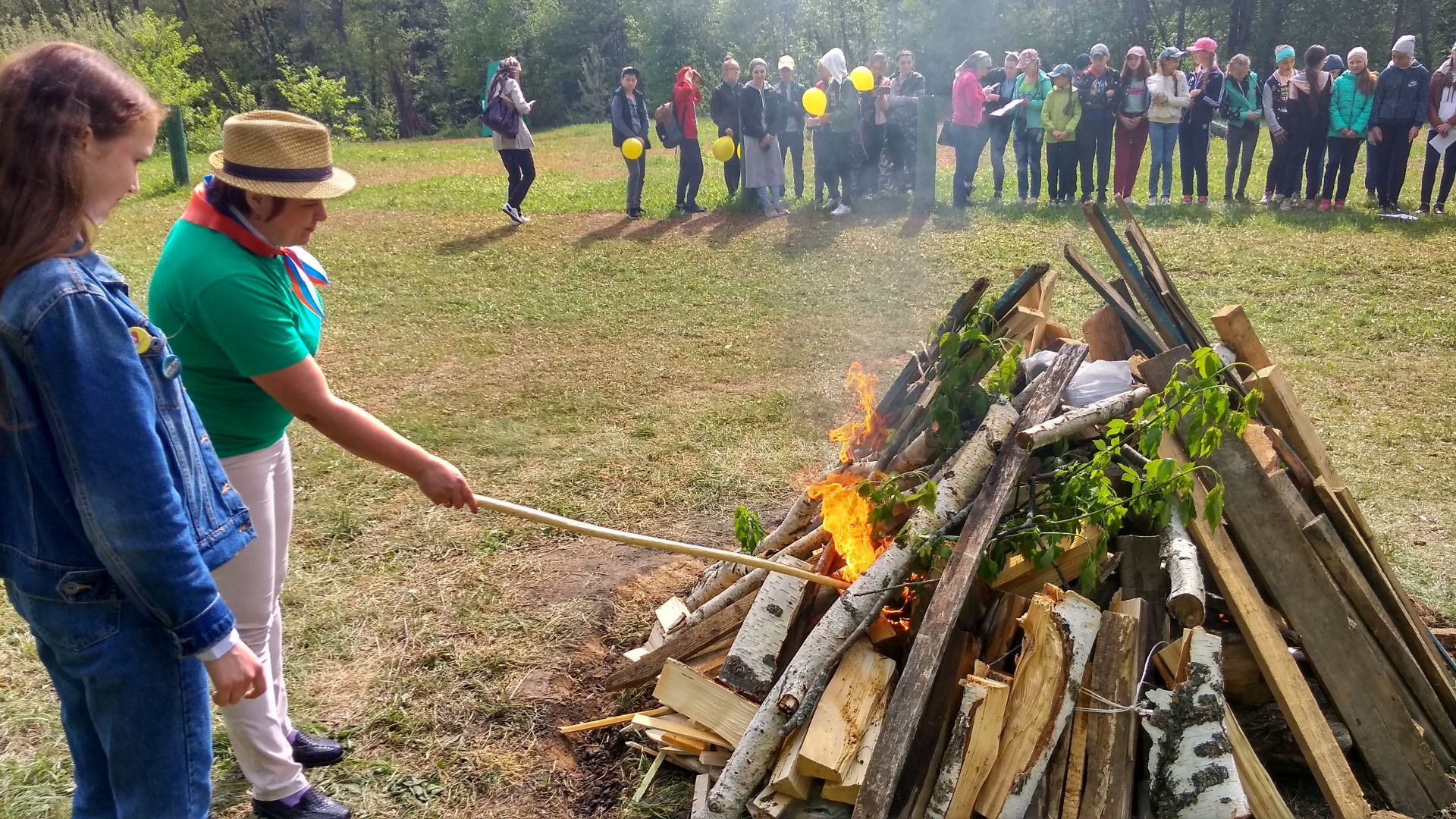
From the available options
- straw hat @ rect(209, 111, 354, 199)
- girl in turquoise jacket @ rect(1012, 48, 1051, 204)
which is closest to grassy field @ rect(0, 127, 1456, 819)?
girl in turquoise jacket @ rect(1012, 48, 1051, 204)

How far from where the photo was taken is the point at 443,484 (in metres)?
2.74

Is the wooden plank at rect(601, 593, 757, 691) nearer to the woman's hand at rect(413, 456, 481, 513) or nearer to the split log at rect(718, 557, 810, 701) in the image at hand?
the split log at rect(718, 557, 810, 701)

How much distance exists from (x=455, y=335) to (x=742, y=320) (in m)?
2.73

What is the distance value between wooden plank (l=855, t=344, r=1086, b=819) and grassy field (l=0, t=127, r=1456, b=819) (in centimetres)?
84

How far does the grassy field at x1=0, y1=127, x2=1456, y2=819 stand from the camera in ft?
11.9

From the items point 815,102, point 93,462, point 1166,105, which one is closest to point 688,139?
point 815,102

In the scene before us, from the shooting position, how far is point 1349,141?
11898 millimetres

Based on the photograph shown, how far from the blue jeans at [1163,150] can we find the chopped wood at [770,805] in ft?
39.2

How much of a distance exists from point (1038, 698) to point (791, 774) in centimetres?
77

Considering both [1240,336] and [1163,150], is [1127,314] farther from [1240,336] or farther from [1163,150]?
[1163,150]

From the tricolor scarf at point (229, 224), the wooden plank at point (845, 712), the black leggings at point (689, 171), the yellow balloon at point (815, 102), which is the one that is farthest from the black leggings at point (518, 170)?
the wooden plank at point (845, 712)

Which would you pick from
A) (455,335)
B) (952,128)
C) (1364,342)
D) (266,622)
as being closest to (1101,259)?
(1364,342)

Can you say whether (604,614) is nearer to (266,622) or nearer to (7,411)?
(266,622)

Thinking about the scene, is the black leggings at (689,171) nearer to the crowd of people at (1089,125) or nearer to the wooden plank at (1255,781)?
the crowd of people at (1089,125)
